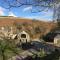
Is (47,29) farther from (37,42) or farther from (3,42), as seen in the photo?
(3,42)

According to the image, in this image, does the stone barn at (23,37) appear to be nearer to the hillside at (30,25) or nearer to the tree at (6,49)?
the hillside at (30,25)

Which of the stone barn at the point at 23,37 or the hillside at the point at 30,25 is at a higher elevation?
the hillside at the point at 30,25

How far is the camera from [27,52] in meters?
3.11

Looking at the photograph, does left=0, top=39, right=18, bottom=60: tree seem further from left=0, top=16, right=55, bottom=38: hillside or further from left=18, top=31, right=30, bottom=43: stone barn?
left=0, top=16, right=55, bottom=38: hillside

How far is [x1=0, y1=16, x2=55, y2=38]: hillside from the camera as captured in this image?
309 cm

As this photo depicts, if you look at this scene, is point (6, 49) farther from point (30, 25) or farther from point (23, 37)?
point (30, 25)

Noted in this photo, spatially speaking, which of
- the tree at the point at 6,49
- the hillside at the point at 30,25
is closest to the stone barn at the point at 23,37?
the hillside at the point at 30,25

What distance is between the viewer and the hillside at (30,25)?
309cm

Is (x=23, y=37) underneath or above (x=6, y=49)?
above

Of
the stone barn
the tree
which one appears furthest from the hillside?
the tree

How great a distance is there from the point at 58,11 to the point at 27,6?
50 centimetres

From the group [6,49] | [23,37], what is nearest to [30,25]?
[23,37]

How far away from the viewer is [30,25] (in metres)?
3.13

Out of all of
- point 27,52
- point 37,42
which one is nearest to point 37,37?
point 37,42
